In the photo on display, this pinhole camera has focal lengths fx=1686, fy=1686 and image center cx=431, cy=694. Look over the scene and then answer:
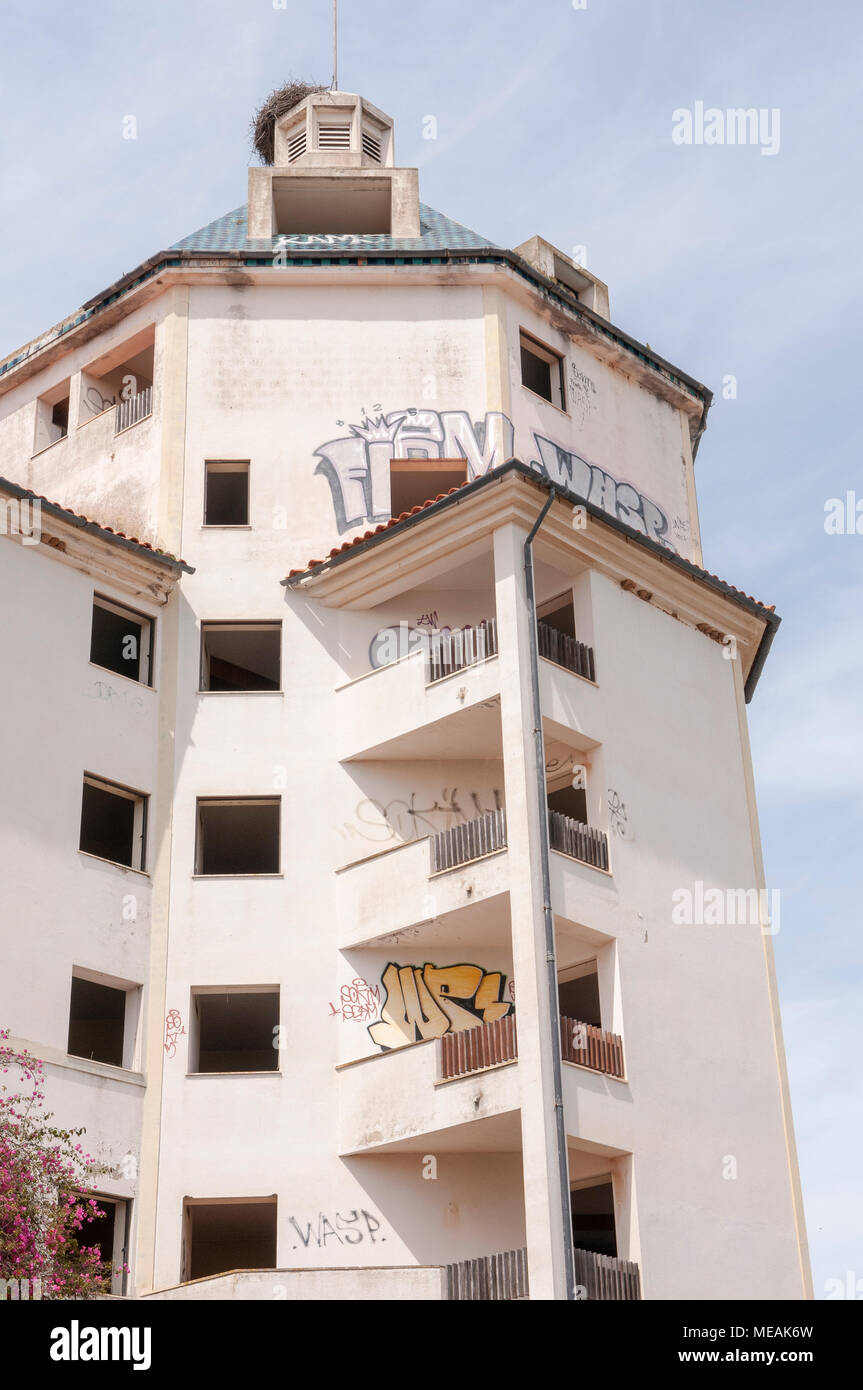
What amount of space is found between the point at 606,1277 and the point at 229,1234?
30.5ft

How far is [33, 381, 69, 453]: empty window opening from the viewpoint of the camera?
3603cm

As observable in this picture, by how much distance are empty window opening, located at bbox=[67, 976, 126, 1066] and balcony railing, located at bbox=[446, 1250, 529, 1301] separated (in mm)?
7528

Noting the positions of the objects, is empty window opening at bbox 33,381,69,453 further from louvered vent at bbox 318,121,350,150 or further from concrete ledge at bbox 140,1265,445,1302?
concrete ledge at bbox 140,1265,445,1302

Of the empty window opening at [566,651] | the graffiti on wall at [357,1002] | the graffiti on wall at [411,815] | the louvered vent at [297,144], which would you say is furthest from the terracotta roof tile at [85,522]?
the louvered vent at [297,144]

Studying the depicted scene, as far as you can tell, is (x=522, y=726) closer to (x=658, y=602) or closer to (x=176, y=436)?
(x=658, y=602)

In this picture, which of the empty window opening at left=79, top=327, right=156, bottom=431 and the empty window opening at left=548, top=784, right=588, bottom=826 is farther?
the empty window opening at left=79, top=327, right=156, bottom=431

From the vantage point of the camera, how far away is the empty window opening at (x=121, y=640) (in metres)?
30.0

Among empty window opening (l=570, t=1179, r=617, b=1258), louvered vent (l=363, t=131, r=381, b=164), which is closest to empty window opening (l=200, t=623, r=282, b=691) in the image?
empty window opening (l=570, t=1179, r=617, b=1258)

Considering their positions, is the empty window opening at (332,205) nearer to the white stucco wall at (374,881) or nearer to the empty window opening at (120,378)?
the empty window opening at (120,378)

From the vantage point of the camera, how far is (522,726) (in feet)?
87.5

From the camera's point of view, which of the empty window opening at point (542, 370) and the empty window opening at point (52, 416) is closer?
the empty window opening at point (542, 370)

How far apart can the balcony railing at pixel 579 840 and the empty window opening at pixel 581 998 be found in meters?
2.83

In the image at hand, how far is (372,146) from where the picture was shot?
134 feet

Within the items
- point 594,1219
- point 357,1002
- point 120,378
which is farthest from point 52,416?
point 594,1219
